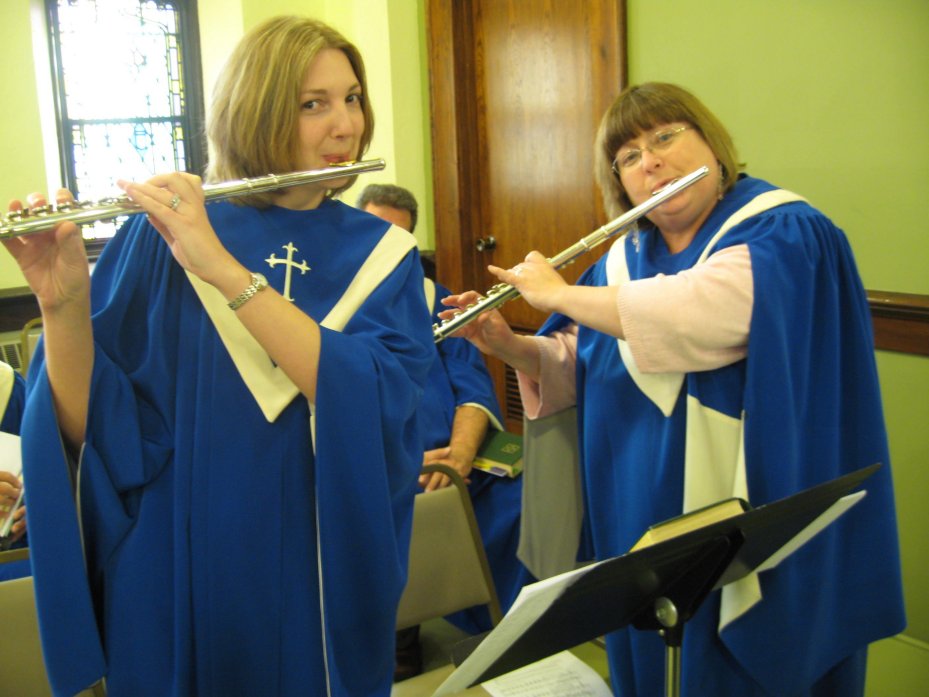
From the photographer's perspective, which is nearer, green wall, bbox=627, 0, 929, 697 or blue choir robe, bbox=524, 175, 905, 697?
blue choir robe, bbox=524, 175, 905, 697

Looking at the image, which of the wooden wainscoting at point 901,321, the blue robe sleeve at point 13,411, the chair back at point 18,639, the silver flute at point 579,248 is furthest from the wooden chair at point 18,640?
the wooden wainscoting at point 901,321

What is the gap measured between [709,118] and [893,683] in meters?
1.63

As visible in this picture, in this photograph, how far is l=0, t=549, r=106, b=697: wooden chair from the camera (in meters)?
1.55

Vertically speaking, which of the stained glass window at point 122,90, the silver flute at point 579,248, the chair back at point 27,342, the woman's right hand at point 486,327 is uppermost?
the stained glass window at point 122,90

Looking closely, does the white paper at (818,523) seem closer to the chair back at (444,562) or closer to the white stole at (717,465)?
the white stole at (717,465)

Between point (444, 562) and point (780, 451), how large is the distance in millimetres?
783

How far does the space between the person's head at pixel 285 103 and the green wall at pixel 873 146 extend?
1.64m

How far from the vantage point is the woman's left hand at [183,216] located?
3.75 ft

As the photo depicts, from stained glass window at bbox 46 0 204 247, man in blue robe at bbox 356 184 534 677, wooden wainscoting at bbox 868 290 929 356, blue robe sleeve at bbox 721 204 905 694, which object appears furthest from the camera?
stained glass window at bbox 46 0 204 247

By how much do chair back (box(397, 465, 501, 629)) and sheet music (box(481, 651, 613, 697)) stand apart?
0.34 m

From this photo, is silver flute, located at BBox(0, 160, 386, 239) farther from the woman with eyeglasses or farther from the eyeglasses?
the eyeglasses

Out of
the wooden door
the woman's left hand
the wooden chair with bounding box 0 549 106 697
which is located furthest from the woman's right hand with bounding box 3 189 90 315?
the wooden door

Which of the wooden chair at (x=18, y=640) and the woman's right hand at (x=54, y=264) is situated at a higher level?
the woman's right hand at (x=54, y=264)

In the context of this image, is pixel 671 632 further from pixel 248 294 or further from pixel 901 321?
pixel 901 321
